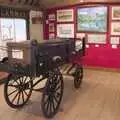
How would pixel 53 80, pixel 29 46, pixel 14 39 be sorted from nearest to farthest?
pixel 29 46 → pixel 53 80 → pixel 14 39

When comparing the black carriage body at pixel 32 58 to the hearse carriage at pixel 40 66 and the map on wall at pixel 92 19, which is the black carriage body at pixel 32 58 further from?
the map on wall at pixel 92 19

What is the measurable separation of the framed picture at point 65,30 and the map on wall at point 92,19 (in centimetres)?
24

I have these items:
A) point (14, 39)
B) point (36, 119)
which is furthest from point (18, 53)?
point (14, 39)

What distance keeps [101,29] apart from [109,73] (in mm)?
1149

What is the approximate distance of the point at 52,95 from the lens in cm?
324

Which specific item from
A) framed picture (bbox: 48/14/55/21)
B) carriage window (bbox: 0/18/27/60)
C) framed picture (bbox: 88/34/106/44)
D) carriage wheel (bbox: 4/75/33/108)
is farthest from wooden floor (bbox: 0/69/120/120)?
framed picture (bbox: 48/14/55/21)

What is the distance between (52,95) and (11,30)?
252 cm

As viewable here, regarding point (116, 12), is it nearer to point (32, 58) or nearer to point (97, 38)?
point (97, 38)

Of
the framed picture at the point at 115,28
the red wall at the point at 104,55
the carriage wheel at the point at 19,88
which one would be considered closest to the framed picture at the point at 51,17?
the red wall at the point at 104,55

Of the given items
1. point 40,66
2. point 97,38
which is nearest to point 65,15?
point 97,38

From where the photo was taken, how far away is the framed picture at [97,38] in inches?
231

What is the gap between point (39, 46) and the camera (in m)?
3.05

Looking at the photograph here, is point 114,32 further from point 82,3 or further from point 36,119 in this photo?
point 36,119

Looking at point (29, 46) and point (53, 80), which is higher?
point (29, 46)
